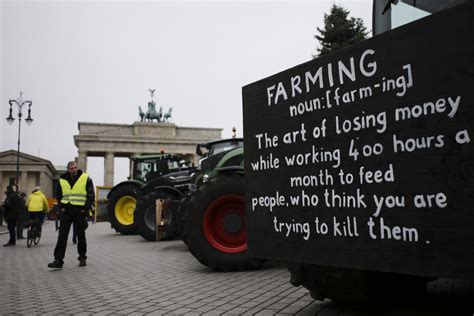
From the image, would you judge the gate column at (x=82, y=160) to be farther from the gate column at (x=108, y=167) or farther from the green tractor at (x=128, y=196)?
the green tractor at (x=128, y=196)

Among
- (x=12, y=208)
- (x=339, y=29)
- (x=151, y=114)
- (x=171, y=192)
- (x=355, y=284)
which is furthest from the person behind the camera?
(x=151, y=114)

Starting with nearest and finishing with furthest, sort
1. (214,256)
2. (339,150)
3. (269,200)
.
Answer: (339,150)
(269,200)
(214,256)

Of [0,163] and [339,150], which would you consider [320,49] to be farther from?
[0,163]

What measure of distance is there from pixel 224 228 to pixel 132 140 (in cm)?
5873

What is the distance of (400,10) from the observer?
11.1 ft

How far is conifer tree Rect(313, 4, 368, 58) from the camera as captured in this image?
1079 inches

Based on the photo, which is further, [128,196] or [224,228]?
[128,196]

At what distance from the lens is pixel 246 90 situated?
2.76m

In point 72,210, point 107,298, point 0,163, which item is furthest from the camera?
point 0,163

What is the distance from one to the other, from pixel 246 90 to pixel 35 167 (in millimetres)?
79083

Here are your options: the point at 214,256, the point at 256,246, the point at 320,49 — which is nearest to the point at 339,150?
the point at 256,246

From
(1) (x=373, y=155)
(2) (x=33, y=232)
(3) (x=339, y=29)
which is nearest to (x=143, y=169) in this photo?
(2) (x=33, y=232)

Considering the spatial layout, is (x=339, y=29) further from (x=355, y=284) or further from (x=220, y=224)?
(x=355, y=284)

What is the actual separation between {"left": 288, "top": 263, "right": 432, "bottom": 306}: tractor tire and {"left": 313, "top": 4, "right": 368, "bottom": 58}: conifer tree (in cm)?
2601
